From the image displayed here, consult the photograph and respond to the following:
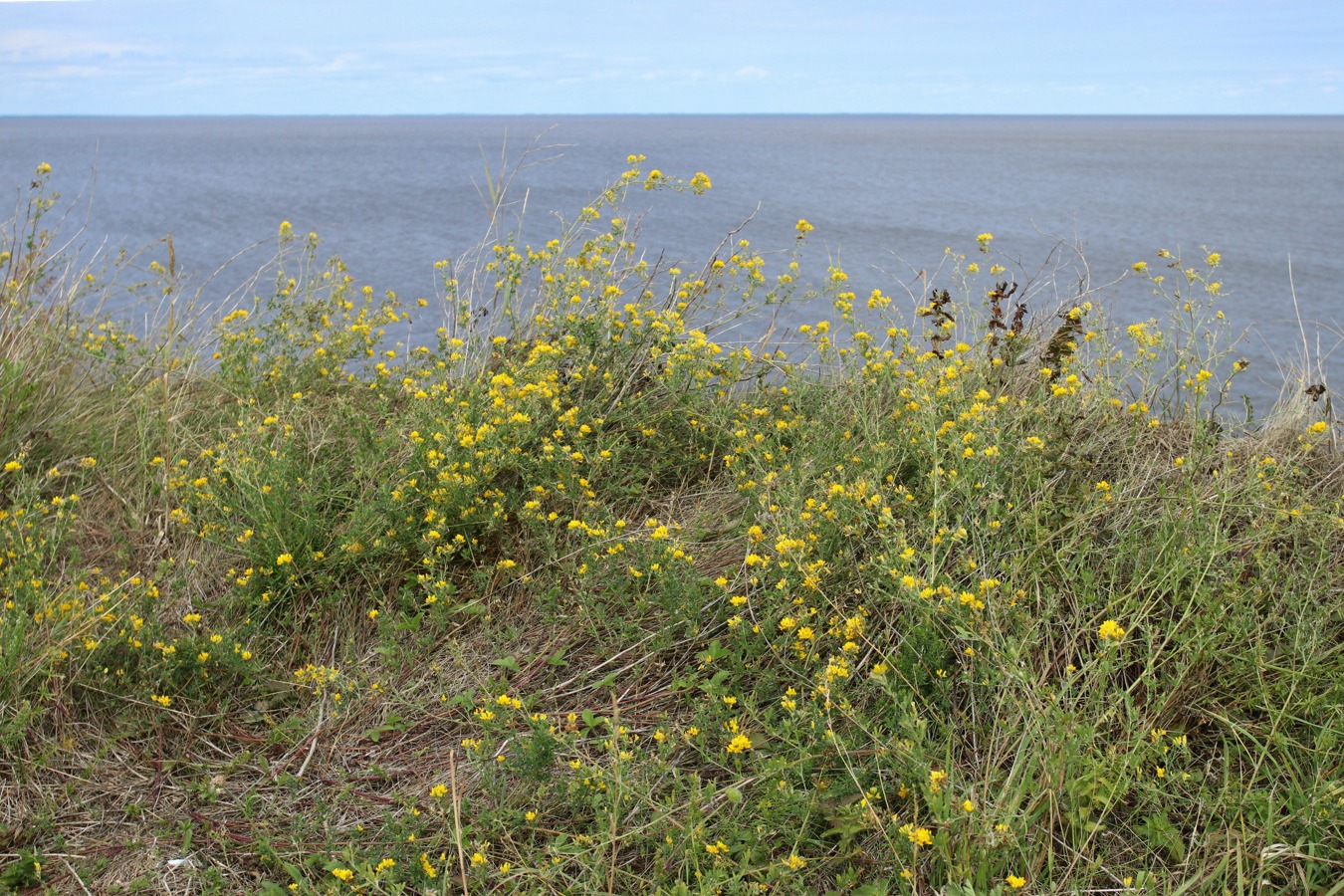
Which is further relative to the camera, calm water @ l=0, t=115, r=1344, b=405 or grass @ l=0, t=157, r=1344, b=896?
calm water @ l=0, t=115, r=1344, b=405

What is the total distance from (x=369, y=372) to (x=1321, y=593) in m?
4.04

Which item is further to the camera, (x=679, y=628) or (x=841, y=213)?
(x=841, y=213)

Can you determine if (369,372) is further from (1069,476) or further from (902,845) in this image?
(902,845)

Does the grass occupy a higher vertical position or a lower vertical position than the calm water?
lower

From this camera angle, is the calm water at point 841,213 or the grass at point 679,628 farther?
the calm water at point 841,213

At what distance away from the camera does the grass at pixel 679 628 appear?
2.31 m

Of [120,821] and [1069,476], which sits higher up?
[1069,476]

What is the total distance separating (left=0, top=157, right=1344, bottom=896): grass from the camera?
7.59ft

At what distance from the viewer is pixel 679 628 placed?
305 cm

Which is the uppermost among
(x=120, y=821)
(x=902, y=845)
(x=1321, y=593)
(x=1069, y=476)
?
(x=1069, y=476)

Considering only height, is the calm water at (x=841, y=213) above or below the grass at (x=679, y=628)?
above

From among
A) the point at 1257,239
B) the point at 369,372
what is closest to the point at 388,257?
the point at 369,372

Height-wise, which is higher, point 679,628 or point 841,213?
point 841,213

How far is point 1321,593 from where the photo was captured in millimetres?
2908
